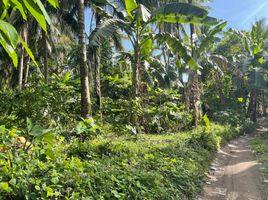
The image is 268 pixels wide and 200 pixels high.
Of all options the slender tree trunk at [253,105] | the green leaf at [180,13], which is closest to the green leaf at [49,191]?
the green leaf at [180,13]

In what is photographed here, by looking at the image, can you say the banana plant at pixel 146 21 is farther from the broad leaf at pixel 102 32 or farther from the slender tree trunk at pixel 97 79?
the slender tree trunk at pixel 97 79

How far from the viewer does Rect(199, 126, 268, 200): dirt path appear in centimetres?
643

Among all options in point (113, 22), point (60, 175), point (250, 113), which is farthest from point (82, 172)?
point (250, 113)

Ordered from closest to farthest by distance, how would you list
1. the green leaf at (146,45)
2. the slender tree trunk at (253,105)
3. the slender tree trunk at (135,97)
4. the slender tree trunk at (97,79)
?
the slender tree trunk at (135,97) < the green leaf at (146,45) < the slender tree trunk at (97,79) < the slender tree trunk at (253,105)

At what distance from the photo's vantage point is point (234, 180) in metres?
7.61

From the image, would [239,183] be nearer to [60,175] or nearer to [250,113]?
[60,175]

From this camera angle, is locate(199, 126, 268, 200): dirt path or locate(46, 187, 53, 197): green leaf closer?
locate(46, 187, 53, 197): green leaf

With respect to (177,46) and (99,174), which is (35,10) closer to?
(99,174)

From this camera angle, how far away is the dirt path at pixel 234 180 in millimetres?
6430

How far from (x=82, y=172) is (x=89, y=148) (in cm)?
197

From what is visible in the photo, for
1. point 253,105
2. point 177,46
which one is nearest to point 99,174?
point 177,46

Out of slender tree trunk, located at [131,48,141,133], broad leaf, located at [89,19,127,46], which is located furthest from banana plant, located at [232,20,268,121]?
broad leaf, located at [89,19,127,46]

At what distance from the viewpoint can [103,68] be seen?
59.1ft

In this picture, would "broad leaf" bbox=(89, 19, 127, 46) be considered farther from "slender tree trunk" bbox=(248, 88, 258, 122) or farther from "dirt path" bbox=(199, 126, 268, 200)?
"slender tree trunk" bbox=(248, 88, 258, 122)
